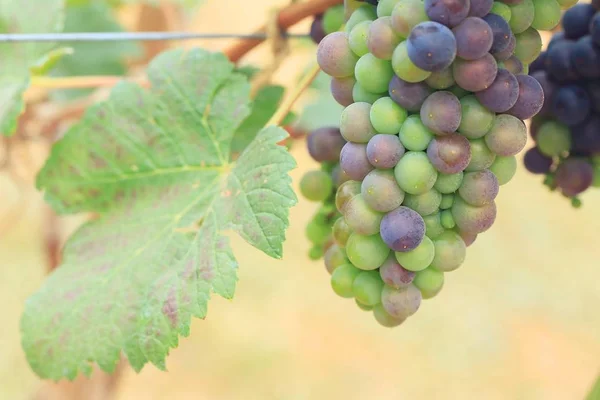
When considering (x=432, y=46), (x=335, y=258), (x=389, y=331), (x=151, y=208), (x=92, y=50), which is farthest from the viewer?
(x=389, y=331)

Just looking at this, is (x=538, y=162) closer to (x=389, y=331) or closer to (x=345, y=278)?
(x=345, y=278)

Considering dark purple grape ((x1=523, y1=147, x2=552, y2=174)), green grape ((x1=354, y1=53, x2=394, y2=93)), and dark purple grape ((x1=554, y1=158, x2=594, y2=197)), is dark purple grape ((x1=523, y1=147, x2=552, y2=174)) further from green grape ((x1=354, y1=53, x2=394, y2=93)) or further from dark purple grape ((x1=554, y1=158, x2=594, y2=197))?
green grape ((x1=354, y1=53, x2=394, y2=93))

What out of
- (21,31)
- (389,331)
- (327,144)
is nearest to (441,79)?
(327,144)

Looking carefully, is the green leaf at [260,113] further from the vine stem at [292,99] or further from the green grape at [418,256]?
the green grape at [418,256]

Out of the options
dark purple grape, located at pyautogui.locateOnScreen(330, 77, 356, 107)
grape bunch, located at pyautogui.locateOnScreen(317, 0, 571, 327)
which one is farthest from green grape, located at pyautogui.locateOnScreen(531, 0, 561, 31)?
dark purple grape, located at pyautogui.locateOnScreen(330, 77, 356, 107)

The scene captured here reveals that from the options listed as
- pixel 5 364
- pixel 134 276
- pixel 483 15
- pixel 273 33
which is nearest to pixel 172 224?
pixel 134 276
